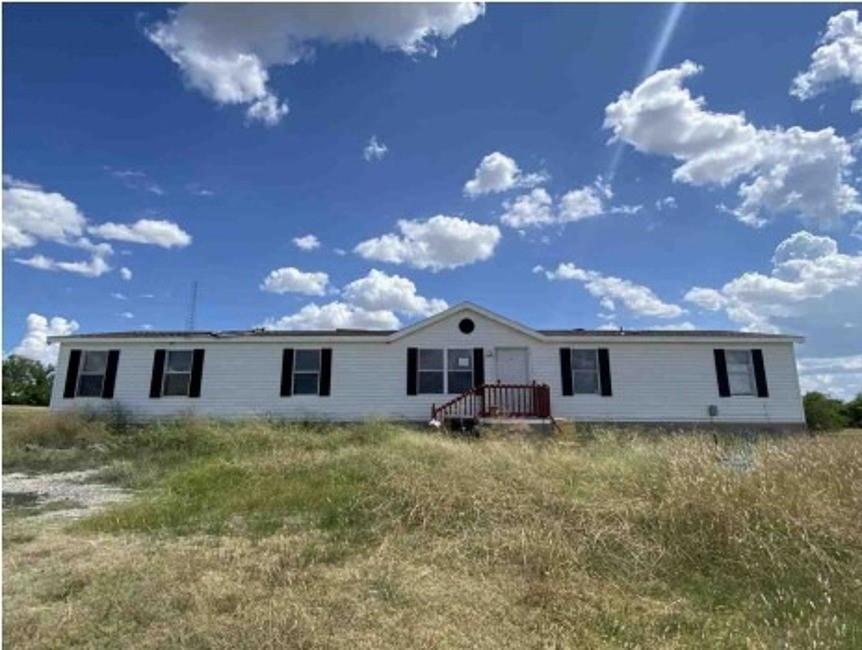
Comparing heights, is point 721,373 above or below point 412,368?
below

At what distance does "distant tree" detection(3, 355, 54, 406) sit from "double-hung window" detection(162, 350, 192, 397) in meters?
25.9

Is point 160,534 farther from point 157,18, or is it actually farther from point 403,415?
point 403,415

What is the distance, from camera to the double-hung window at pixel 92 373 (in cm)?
1881

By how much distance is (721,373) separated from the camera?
18.4 m

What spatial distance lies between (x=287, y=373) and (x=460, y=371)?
534 centimetres

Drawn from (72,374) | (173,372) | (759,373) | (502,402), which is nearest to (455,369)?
(502,402)

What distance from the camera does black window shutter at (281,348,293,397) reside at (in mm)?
18578

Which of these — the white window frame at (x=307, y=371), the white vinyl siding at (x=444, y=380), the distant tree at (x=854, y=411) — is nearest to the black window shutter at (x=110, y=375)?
the white vinyl siding at (x=444, y=380)

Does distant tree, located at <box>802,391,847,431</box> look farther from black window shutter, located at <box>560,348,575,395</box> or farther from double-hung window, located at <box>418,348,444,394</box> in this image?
double-hung window, located at <box>418,348,444,394</box>

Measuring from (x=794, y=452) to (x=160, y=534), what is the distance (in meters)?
7.51

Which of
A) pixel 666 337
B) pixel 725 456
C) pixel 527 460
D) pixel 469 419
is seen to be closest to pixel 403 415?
pixel 469 419

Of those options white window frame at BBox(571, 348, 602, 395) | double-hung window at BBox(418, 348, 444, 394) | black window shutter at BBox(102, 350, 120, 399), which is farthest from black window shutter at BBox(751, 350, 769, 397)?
black window shutter at BBox(102, 350, 120, 399)

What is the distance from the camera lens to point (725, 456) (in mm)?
7348

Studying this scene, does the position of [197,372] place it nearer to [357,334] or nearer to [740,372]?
[357,334]
